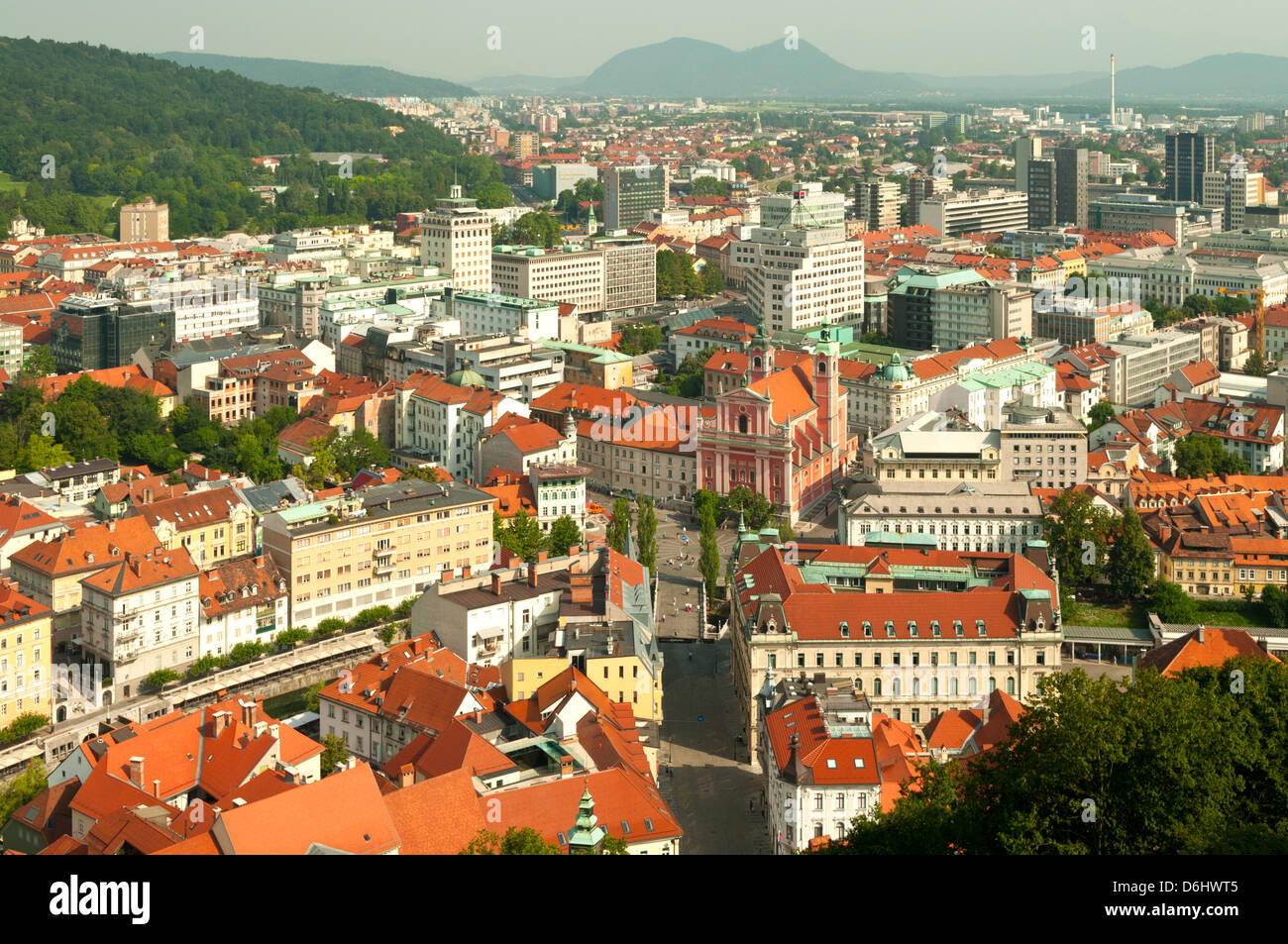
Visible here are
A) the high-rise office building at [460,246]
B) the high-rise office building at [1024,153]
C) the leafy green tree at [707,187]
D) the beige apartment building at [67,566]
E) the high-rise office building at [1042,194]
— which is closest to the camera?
the beige apartment building at [67,566]

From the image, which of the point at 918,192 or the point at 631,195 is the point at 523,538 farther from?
the point at 918,192

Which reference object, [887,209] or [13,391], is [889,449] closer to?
[13,391]

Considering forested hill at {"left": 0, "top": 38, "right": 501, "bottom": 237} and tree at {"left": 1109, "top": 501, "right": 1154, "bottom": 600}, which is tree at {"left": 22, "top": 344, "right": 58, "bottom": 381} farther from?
forested hill at {"left": 0, "top": 38, "right": 501, "bottom": 237}

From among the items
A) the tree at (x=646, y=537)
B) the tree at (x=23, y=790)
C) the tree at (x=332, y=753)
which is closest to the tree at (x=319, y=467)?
the tree at (x=646, y=537)

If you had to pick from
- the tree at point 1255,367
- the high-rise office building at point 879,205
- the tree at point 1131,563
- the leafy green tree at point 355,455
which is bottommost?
the tree at point 1131,563

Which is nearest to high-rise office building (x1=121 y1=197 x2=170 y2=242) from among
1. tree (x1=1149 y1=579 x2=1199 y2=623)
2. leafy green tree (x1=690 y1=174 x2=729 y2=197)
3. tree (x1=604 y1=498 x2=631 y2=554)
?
leafy green tree (x1=690 y1=174 x2=729 y2=197)

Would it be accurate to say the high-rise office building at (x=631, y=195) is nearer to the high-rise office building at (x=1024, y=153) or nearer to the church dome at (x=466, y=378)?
the high-rise office building at (x=1024, y=153)

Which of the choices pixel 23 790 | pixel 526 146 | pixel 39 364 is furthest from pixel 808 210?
pixel 526 146
